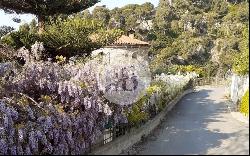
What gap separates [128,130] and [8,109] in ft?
13.9

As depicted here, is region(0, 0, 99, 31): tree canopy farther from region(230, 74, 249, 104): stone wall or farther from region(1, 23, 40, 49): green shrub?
region(230, 74, 249, 104): stone wall

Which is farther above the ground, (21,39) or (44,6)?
(44,6)

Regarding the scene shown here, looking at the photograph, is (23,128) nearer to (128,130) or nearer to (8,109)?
(8,109)

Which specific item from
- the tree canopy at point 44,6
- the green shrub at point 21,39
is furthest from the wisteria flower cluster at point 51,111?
the tree canopy at point 44,6

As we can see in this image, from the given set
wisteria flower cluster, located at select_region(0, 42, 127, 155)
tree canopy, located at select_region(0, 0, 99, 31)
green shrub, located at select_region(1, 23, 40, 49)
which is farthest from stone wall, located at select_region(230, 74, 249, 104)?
tree canopy, located at select_region(0, 0, 99, 31)

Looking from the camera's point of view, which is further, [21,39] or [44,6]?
[44,6]

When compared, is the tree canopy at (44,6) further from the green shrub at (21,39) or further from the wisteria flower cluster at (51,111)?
the wisteria flower cluster at (51,111)

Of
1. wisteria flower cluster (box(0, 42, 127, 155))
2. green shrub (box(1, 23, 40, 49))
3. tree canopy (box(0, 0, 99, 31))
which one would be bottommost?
wisteria flower cluster (box(0, 42, 127, 155))

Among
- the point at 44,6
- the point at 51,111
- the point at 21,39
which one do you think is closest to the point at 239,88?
the point at 51,111

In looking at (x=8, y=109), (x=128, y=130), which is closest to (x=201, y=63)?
(x=128, y=130)

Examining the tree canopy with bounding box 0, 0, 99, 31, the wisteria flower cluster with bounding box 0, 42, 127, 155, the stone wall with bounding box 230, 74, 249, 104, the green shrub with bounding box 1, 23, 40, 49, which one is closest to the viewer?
the stone wall with bounding box 230, 74, 249, 104

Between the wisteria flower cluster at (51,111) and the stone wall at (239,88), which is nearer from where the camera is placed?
the stone wall at (239,88)

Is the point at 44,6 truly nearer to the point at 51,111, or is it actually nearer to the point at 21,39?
the point at 21,39

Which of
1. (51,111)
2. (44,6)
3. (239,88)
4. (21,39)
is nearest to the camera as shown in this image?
(51,111)
